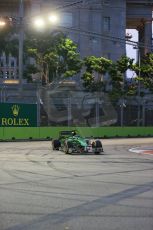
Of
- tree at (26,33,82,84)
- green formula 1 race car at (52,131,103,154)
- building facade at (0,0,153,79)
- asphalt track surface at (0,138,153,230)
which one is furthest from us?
building facade at (0,0,153,79)

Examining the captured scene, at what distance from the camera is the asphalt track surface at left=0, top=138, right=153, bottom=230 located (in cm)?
817

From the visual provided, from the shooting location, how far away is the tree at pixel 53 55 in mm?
54719

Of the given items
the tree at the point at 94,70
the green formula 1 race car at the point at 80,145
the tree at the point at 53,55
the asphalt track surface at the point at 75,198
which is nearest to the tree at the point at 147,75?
the tree at the point at 94,70

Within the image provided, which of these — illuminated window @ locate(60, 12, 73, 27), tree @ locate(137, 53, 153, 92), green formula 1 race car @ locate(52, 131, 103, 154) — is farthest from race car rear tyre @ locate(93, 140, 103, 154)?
illuminated window @ locate(60, 12, 73, 27)

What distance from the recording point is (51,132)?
136 ft

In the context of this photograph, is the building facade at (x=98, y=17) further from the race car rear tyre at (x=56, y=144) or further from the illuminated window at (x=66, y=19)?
the race car rear tyre at (x=56, y=144)

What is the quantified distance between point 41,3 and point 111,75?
714 inches

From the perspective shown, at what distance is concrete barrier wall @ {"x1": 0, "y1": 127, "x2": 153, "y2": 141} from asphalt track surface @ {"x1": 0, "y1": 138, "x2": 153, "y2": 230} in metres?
22.0

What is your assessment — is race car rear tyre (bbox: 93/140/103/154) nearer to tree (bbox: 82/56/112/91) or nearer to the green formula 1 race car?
the green formula 1 race car

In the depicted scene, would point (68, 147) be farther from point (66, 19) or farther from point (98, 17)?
point (98, 17)

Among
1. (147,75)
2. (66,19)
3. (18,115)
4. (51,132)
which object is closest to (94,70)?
(147,75)

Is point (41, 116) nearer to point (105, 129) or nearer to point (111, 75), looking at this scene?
point (105, 129)

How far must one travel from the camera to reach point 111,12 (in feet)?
243

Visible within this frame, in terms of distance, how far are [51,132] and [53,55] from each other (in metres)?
14.9
